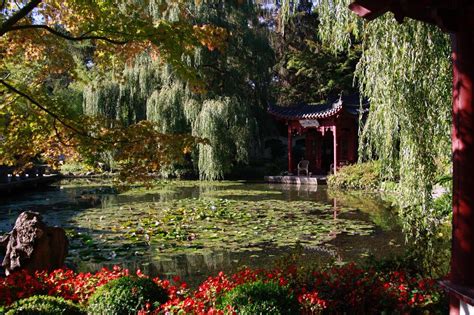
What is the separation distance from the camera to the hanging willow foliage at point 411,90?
13.7ft

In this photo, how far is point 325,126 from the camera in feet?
62.1

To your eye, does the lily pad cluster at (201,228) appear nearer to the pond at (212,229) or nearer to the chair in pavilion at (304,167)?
the pond at (212,229)

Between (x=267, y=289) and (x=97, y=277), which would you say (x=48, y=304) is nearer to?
(x=97, y=277)

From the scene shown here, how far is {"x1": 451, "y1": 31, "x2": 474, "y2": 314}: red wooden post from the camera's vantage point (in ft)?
7.90

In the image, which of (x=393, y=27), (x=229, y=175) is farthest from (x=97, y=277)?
(x=229, y=175)

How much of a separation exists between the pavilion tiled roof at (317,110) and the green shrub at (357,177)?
2.31 meters

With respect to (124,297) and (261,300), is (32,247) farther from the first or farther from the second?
(261,300)

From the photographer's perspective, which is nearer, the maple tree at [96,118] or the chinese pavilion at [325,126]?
the maple tree at [96,118]

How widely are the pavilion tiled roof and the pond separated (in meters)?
5.03

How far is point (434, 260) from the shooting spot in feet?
14.2

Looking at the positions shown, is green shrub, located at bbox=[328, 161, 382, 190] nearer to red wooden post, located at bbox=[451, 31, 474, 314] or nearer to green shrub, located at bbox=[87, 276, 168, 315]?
green shrub, located at bbox=[87, 276, 168, 315]

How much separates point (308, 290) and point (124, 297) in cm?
140

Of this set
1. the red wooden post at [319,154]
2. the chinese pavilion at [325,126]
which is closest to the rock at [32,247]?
the chinese pavilion at [325,126]

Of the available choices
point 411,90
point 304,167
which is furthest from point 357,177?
point 411,90
